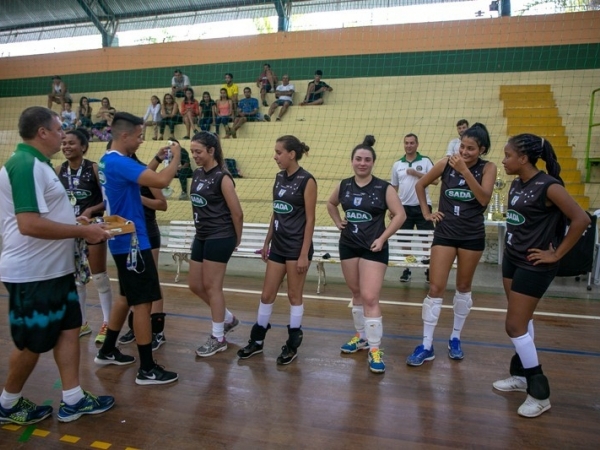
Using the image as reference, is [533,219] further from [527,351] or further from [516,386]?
[516,386]

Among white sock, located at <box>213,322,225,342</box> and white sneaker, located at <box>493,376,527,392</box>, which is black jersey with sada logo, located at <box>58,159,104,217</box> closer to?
Answer: white sock, located at <box>213,322,225,342</box>

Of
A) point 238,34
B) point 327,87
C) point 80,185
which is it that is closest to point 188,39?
point 238,34

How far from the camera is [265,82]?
484 inches

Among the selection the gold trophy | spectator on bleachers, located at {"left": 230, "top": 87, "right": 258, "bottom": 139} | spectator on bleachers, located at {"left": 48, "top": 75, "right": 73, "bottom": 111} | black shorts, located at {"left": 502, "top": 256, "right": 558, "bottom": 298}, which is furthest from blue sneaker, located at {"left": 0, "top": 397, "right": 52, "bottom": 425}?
spectator on bleachers, located at {"left": 48, "top": 75, "right": 73, "bottom": 111}

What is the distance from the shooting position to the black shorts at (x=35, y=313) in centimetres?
261

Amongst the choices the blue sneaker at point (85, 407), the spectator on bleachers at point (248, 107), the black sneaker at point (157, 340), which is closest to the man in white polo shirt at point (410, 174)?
the black sneaker at point (157, 340)

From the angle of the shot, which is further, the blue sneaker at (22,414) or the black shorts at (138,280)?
the black shorts at (138,280)

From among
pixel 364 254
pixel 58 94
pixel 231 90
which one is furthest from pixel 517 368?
pixel 58 94

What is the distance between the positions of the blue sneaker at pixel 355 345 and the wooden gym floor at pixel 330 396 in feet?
0.24

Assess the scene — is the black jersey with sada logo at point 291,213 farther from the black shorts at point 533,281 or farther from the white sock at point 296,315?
the black shorts at point 533,281

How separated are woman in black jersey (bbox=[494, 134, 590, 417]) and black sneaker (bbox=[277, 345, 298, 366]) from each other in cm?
165

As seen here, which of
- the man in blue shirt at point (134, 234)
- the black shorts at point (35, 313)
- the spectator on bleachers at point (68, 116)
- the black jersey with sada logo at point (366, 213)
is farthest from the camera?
the spectator on bleachers at point (68, 116)

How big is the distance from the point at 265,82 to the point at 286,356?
992 cm

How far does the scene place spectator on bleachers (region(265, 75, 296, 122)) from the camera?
11.7 m
